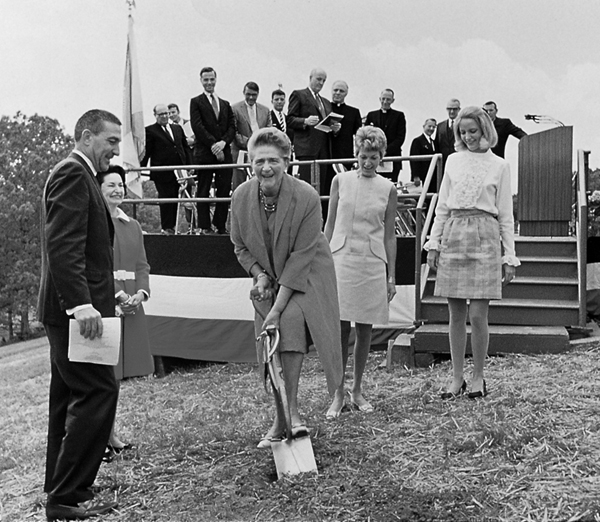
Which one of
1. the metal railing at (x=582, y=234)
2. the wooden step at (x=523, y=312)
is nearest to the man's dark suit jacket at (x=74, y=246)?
the wooden step at (x=523, y=312)

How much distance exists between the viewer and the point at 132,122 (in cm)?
1062

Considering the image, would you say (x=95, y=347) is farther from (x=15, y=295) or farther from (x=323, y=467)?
(x=15, y=295)

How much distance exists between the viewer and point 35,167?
118 feet

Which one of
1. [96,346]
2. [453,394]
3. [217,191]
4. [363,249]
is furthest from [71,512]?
[217,191]

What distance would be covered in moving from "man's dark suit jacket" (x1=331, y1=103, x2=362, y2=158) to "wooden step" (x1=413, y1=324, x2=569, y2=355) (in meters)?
3.34

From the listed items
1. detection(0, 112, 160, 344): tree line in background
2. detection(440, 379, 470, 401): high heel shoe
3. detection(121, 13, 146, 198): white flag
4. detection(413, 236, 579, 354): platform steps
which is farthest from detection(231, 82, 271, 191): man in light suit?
detection(0, 112, 160, 344): tree line in background

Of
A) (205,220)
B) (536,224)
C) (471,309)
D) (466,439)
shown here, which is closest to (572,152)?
(536,224)

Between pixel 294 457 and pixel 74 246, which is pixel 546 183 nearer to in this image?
pixel 294 457

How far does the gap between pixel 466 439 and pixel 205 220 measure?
19.5 ft

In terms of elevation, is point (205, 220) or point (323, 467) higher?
point (205, 220)

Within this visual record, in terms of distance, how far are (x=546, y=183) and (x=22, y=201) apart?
29.2 m

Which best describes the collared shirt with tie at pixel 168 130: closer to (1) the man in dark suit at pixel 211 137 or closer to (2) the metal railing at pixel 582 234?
(1) the man in dark suit at pixel 211 137

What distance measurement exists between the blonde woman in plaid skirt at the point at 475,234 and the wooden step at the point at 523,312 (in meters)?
2.42

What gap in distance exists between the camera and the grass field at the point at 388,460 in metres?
3.70
